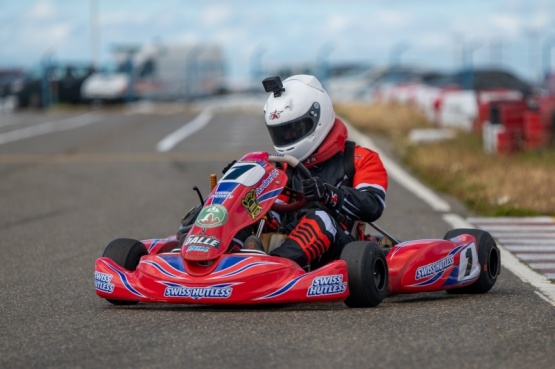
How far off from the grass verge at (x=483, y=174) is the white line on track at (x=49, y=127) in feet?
27.4

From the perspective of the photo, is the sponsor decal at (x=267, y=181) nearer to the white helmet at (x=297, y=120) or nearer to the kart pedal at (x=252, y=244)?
the kart pedal at (x=252, y=244)

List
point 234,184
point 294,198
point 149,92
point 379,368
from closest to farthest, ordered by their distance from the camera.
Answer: point 379,368 < point 234,184 < point 294,198 < point 149,92

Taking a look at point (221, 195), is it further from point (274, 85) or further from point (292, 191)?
point (274, 85)

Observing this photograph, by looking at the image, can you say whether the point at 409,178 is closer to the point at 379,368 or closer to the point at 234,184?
the point at 234,184

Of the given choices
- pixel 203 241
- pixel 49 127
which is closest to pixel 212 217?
pixel 203 241

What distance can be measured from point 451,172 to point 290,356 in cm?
1118

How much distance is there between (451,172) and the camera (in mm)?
16109

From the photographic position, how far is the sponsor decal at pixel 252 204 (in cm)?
674

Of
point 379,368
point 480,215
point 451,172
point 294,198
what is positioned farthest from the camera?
point 451,172

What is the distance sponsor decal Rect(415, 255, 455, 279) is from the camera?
7046mm

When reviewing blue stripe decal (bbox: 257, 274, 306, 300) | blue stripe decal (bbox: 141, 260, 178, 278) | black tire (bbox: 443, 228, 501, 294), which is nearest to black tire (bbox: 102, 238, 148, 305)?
blue stripe decal (bbox: 141, 260, 178, 278)

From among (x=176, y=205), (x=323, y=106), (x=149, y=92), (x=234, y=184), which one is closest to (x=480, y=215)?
(x=176, y=205)

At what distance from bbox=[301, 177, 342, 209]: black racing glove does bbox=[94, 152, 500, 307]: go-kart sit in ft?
0.55

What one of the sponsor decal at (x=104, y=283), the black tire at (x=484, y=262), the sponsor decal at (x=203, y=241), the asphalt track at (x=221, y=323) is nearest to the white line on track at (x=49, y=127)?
the asphalt track at (x=221, y=323)
